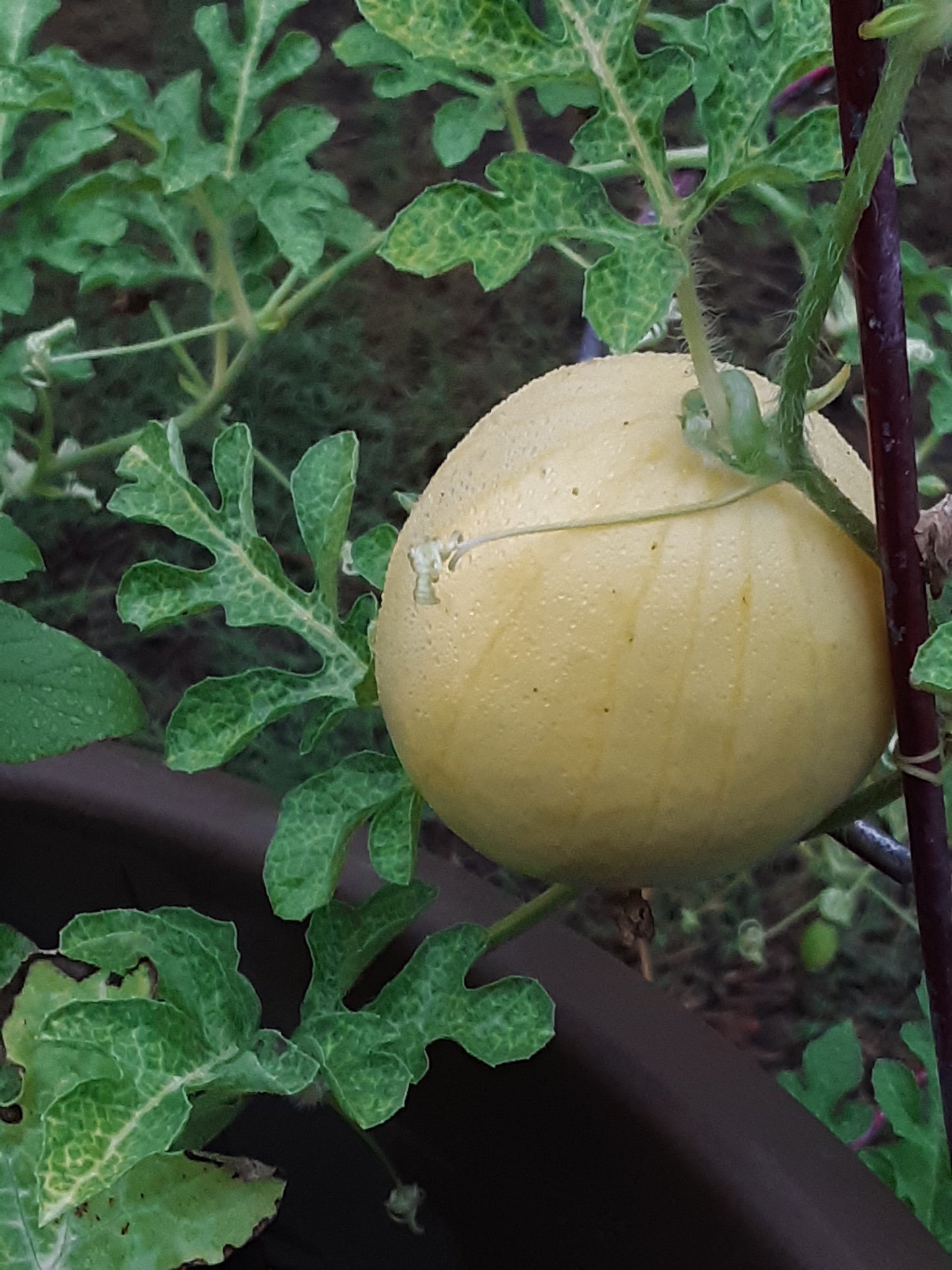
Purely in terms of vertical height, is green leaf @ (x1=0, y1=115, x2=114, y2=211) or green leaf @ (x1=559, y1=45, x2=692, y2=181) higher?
green leaf @ (x1=559, y1=45, x2=692, y2=181)

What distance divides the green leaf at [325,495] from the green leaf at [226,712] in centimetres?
8

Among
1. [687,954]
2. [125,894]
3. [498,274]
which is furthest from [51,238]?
[687,954]

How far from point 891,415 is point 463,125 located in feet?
1.75

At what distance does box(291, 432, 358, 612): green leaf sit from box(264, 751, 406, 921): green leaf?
0.13m

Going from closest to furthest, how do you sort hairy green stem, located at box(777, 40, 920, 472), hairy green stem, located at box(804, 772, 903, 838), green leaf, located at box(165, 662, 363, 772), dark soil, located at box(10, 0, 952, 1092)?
hairy green stem, located at box(777, 40, 920, 472) → hairy green stem, located at box(804, 772, 903, 838) → green leaf, located at box(165, 662, 363, 772) → dark soil, located at box(10, 0, 952, 1092)

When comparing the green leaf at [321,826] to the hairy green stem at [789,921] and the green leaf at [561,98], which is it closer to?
the green leaf at [561,98]

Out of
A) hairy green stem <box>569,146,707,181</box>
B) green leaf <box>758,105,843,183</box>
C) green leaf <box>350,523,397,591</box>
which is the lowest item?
green leaf <box>350,523,397,591</box>

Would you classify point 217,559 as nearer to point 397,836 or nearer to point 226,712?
point 226,712

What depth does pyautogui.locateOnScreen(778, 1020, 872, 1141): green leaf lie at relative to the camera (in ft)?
3.19

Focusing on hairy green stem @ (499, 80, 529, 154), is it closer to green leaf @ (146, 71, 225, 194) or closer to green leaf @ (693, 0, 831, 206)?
green leaf @ (146, 71, 225, 194)

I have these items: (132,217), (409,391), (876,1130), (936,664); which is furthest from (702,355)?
(409,391)

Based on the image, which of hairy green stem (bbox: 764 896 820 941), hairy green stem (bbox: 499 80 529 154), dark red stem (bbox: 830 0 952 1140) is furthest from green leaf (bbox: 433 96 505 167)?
hairy green stem (bbox: 764 896 820 941)

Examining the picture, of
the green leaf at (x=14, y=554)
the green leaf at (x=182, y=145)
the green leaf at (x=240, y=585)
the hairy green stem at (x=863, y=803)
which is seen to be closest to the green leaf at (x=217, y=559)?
the green leaf at (x=240, y=585)

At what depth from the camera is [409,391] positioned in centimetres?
183
